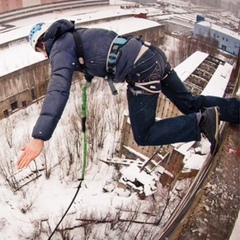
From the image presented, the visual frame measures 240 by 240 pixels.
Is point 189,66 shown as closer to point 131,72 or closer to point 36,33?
point 131,72

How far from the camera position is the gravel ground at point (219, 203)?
124 cm

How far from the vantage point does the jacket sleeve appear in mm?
1705

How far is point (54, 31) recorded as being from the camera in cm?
198

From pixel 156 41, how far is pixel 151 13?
8.92 metres

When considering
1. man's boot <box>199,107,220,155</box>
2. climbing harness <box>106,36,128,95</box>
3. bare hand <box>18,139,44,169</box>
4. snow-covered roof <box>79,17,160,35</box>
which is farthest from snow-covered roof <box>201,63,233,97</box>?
bare hand <box>18,139,44,169</box>

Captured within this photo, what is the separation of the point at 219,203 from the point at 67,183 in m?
7.18

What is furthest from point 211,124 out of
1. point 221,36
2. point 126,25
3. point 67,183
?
point 221,36

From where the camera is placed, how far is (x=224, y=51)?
19531 millimetres

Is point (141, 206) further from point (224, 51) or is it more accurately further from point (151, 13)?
point (151, 13)

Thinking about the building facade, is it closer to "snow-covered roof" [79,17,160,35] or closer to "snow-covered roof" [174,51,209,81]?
"snow-covered roof" [79,17,160,35]

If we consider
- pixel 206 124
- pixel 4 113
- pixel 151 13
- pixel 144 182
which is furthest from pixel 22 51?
pixel 151 13

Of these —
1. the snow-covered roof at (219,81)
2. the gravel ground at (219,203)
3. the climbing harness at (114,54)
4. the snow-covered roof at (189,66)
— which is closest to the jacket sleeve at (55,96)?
the climbing harness at (114,54)

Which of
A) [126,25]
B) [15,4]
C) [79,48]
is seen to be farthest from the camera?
[15,4]

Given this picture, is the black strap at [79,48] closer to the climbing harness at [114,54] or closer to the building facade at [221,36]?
→ the climbing harness at [114,54]
